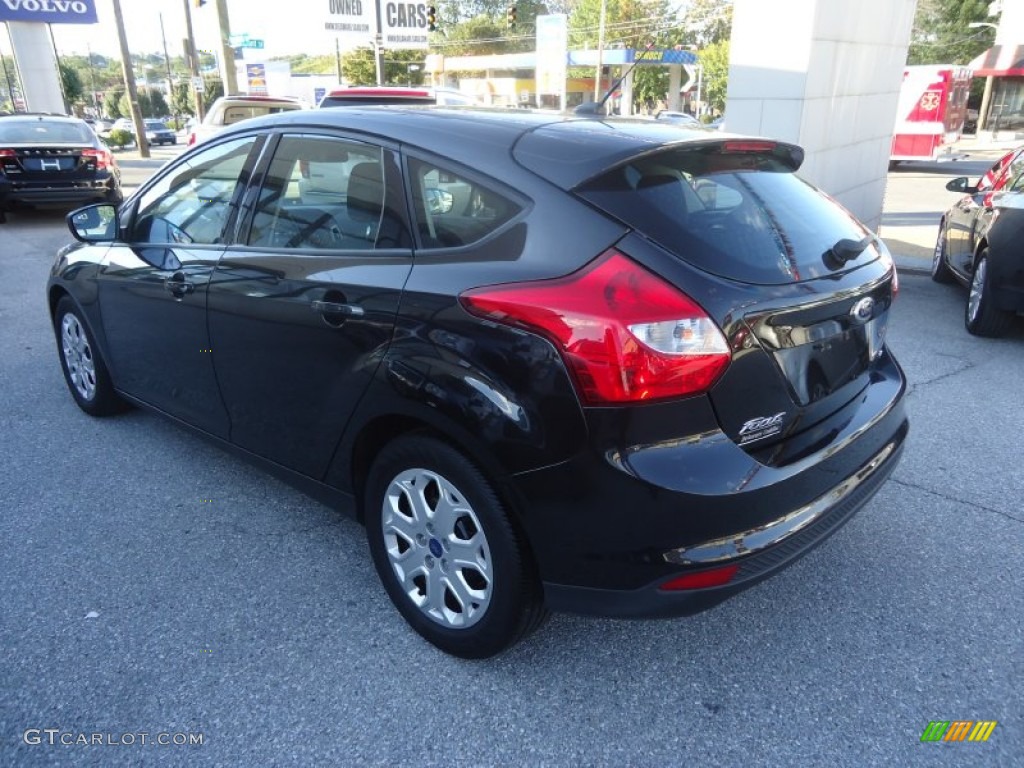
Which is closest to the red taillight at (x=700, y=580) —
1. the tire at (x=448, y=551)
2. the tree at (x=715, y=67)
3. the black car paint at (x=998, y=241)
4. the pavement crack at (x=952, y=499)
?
the tire at (x=448, y=551)

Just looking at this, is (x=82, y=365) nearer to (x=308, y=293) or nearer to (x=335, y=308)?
(x=308, y=293)

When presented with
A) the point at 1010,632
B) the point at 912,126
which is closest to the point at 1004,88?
the point at 912,126

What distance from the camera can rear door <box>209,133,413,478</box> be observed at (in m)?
2.52

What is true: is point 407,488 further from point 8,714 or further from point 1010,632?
point 1010,632

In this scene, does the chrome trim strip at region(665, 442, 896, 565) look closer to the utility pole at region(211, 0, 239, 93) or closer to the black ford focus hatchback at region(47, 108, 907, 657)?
the black ford focus hatchback at region(47, 108, 907, 657)

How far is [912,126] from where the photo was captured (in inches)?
876

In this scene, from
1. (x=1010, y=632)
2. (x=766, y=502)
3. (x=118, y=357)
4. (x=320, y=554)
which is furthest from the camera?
(x=118, y=357)

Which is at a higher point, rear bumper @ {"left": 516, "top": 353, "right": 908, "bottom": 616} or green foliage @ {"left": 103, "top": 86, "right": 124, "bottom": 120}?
rear bumper @ {"left": 516, "top": 353, "right": 908, "bottom": 616}

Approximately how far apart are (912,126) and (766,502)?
24074 millimetres

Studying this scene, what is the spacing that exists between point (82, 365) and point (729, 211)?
3.77 meters

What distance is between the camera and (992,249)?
560 centimetres

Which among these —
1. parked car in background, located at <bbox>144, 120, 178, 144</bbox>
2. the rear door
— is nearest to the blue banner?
parked car in background, located at <bbox>144, 120, 178, 144</bbox>

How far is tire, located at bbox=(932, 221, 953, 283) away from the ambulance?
1582 centimetres

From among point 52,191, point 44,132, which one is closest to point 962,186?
point 52,191
